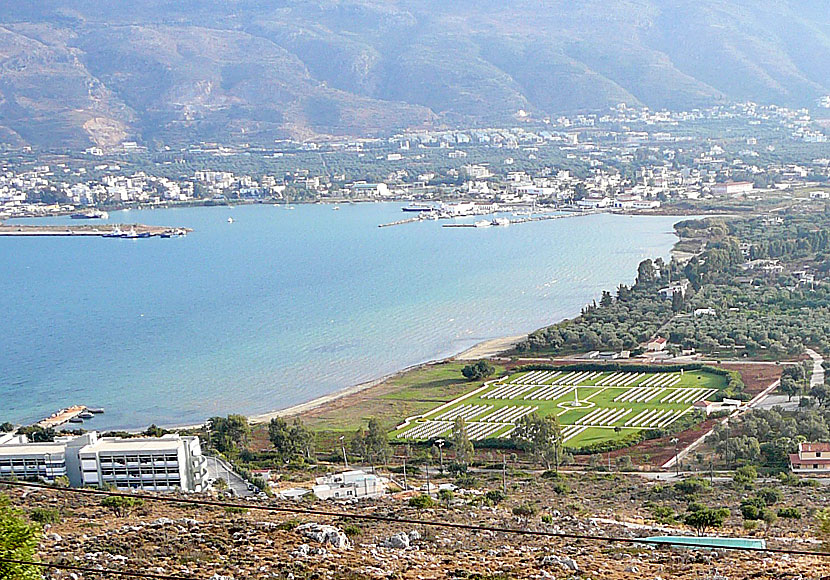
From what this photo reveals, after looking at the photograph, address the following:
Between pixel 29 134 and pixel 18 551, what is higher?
pixel 29 134

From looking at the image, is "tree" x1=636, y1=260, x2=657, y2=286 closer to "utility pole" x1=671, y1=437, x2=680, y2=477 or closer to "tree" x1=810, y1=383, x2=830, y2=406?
"tree" x1=810, y1=383, x2=830, y2=406

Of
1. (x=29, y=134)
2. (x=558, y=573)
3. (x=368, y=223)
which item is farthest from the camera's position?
(x=29, y=134)

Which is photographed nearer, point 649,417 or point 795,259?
point 649,417

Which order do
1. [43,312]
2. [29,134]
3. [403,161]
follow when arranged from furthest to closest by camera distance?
[29,134]
[403,161]
[43,312]

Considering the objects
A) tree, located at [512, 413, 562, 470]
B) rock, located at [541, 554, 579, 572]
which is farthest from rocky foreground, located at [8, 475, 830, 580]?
tree, located at [512, 413, 562, 470]

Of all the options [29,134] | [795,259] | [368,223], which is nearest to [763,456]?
[795,259]

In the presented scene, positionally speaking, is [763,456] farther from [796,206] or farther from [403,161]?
[403,161]
